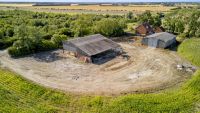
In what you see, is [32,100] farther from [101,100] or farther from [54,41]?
[54,41]

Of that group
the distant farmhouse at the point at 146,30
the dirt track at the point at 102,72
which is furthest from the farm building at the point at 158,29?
the dirt track at the point at 102,72

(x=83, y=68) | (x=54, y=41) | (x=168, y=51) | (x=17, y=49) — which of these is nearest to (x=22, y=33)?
(x=17, y=49)

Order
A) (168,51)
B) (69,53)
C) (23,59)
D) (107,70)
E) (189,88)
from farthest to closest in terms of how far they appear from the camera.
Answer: (168,51) < (69,53) < (23,59) < (107,70) < (189,88)

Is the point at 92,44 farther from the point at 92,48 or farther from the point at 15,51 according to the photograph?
the point at 15,51

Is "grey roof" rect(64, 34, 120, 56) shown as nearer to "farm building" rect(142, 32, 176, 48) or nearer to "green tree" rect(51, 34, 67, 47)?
"green tree" rect(51, 34, 67, 47)

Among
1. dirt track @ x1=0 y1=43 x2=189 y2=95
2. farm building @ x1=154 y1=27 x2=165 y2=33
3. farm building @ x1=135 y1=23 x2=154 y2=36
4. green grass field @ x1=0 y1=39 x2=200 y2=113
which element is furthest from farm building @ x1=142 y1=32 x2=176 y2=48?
green grass field @ x1=0 y1=39 x2=200 y2=113

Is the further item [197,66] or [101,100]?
[197,66]
